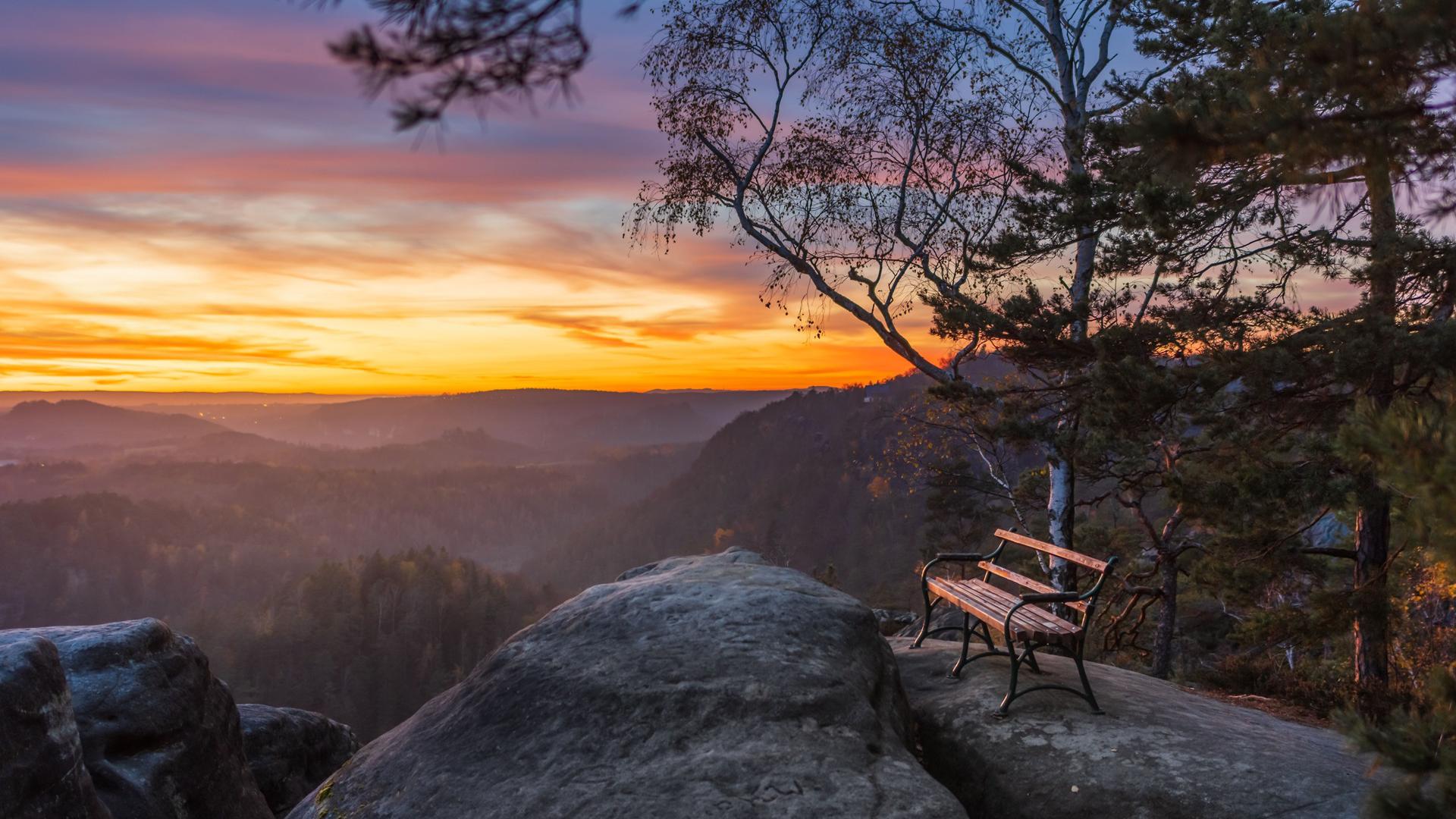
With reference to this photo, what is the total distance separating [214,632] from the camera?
297 feet

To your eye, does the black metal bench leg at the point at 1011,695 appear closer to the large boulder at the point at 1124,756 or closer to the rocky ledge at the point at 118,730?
the large boulder at the point at 1124,756

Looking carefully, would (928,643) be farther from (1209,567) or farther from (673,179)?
(673,179)

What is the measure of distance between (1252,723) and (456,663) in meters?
97.1

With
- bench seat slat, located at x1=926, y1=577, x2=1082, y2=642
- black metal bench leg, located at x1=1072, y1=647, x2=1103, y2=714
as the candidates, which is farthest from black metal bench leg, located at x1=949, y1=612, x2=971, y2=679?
black metal bench leg, located at x1=1072, y1=647, x2=1103, y2=714

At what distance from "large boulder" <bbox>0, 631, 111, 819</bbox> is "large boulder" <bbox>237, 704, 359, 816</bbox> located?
297 cm

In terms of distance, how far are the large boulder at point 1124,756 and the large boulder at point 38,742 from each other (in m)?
5.42

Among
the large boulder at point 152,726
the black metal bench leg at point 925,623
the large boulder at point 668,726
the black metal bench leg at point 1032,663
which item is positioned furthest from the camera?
the black metal bench leg at point 925,623

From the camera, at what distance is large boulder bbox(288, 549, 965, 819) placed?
13.4 ft

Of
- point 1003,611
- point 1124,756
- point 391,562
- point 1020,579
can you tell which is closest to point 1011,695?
point 1003,611

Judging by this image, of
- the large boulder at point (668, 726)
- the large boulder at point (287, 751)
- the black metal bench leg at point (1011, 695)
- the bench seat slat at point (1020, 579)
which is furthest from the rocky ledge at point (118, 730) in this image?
the bench seat slat at point (1020, 579)

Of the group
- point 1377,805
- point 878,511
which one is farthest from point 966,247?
point 878,511

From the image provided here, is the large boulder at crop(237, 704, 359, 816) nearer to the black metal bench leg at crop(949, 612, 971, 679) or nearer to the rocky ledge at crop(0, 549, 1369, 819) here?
the rocky ledge at crop(0, 549, 1369, 819)

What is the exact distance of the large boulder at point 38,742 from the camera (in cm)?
429

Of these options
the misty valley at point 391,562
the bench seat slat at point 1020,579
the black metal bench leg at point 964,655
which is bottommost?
the misty valley at point 391,562
